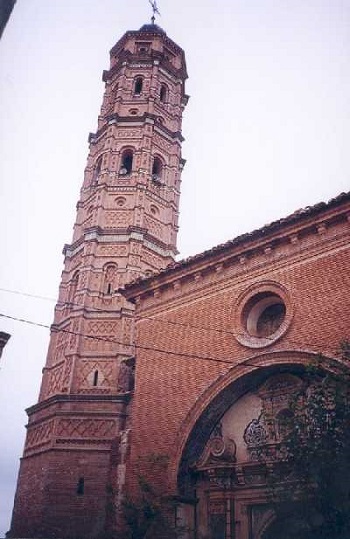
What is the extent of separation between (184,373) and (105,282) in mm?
9331

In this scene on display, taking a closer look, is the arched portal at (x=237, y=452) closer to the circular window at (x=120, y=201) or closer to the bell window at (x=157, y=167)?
the circular window at (x=120, y=201)

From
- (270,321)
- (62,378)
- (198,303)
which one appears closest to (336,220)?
(270,321)

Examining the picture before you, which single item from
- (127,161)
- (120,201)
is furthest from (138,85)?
(120,201)

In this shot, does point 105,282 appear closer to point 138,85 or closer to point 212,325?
point 212,325

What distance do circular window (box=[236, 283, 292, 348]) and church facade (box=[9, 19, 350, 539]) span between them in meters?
0.04

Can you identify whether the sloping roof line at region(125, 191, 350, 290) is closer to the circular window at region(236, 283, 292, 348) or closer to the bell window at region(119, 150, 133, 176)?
the circular window at region(236, 283, 292, 348)

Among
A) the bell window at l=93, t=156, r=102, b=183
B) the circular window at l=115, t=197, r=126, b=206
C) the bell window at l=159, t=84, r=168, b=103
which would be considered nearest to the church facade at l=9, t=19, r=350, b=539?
the circular window at l=115, t=197, r=126, b=206

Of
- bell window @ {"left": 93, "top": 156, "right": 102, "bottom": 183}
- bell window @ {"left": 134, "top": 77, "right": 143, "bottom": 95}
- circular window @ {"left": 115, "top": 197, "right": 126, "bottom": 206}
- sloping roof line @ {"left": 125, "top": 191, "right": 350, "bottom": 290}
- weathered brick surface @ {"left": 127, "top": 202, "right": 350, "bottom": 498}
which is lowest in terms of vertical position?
weathered brick surface @ {"left": 127, "top": 202, "right": 350, "bottom": 498}

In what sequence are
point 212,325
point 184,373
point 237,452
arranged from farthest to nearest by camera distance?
point 212,325 < point 184,373 < point 237,452

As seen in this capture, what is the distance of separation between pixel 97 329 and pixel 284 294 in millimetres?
10027

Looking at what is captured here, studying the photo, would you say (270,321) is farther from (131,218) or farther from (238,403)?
(131,218)

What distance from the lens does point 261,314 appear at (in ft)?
46.7

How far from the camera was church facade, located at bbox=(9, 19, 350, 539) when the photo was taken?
1245cm

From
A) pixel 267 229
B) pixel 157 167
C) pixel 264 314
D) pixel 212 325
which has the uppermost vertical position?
Result: pixel 157 167
